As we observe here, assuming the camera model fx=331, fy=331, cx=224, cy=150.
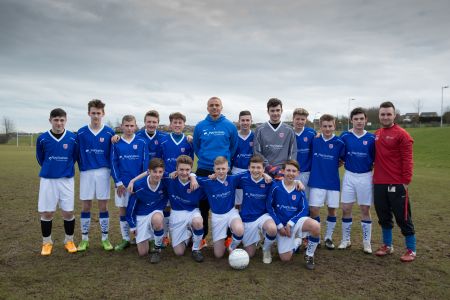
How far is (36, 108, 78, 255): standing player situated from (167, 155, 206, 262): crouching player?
152cm

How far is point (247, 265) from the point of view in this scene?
443 centimetres

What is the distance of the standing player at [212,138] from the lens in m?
5.24

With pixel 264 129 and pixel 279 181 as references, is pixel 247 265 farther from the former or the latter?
pixel 264 129

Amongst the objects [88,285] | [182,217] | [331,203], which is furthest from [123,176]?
[331,203]

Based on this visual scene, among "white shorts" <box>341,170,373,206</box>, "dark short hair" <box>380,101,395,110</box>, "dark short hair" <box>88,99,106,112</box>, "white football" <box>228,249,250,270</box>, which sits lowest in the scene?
"white football" <box>228,249,250,270</box>

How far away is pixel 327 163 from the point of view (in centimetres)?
536

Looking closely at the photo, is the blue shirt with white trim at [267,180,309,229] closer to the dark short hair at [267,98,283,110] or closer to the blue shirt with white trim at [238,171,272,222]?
the blue shirt with white trim at [238,171,272,222]

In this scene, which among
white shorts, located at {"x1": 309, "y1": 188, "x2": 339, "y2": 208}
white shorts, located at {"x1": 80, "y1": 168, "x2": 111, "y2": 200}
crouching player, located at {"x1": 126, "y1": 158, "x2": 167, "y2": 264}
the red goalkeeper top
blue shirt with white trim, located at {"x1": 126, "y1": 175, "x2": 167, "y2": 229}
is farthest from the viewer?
white shorts, located at {"x1": 309, "y1": 188, "x2": 339, "y2": 208}

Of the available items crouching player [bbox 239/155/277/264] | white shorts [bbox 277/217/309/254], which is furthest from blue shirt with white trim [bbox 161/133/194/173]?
white shorts [bbox 277/217/309/254]

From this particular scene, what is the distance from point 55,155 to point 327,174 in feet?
13.8

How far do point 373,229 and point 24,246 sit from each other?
6104 millimetres

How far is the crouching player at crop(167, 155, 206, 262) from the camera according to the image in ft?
16.1

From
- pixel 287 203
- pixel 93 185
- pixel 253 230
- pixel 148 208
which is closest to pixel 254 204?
pixel 253 230

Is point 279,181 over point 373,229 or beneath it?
over
